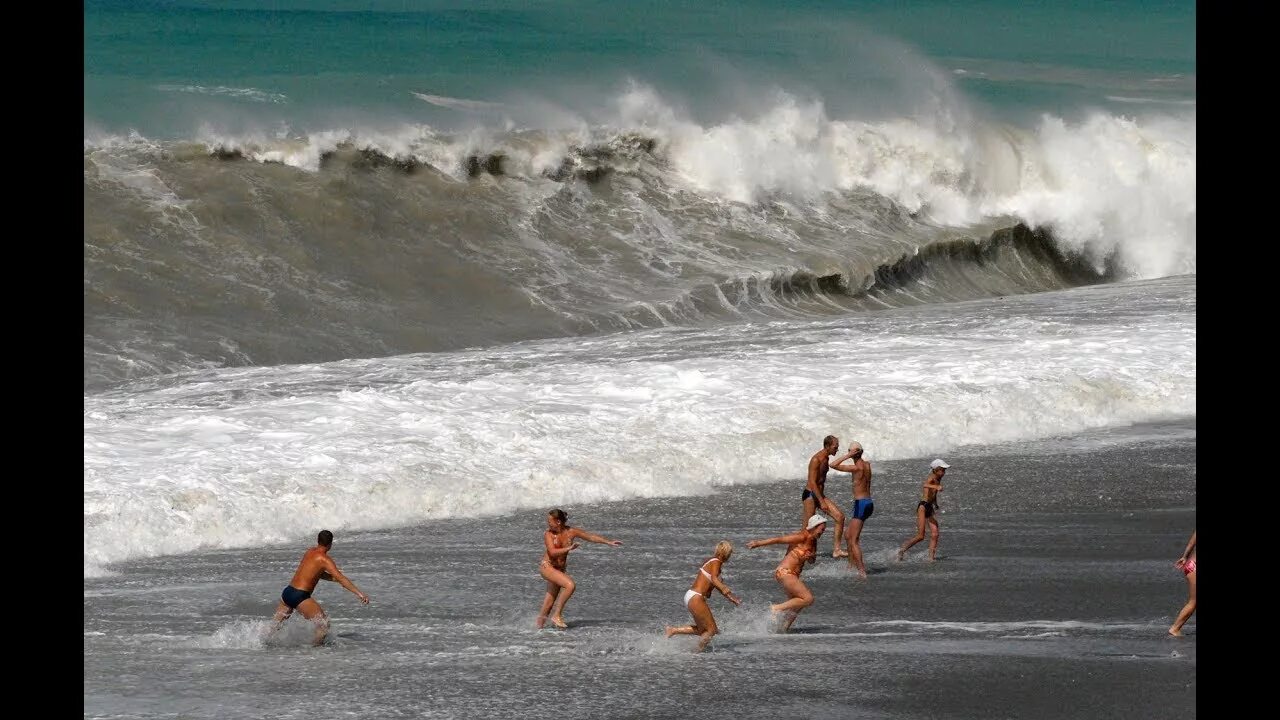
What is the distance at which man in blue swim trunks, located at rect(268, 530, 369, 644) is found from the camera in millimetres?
10039

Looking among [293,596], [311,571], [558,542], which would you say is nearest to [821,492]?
[558,542]

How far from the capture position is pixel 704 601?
1000 cm

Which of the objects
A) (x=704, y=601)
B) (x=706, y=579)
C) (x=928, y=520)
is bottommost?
(x=704, y=601)

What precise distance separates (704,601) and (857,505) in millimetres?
3118

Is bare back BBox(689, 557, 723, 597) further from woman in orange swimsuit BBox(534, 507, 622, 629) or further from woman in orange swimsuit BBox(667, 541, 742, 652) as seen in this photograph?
woman in orange swimsuit BBox(534, 507, 622, 629)

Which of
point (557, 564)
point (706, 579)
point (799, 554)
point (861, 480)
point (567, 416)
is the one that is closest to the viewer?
point (706, 579)

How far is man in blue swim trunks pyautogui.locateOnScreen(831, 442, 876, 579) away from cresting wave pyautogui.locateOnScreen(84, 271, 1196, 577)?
2449mm

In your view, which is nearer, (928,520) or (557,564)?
(557,564)

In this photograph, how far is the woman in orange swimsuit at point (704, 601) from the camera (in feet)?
32.7

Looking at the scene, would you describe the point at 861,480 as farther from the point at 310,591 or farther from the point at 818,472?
the point at 310,591

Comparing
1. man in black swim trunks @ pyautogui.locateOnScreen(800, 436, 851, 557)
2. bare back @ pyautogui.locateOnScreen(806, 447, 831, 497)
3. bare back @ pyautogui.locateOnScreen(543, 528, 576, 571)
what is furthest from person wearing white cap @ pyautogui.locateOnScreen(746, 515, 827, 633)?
bare back @ pyautogui.locateOnScreen(806, 447, 831, 497)

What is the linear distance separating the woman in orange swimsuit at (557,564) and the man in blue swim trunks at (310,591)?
1153mm
